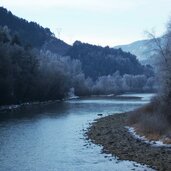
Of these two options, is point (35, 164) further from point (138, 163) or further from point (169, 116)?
point (169, 116)

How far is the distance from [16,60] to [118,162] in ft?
209

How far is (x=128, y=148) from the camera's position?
110 feet

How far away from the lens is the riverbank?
28094 millimetres

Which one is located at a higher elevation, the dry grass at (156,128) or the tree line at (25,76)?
the tree line at (25,76)

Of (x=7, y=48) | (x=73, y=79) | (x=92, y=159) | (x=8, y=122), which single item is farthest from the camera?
(x=73, y=79)

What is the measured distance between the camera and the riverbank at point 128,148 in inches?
1106

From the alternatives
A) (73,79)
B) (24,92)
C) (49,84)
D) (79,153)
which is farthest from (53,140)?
(73,79)

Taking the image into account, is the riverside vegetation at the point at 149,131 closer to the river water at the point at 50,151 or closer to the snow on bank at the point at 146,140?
the snow on bank at the point at 146,140

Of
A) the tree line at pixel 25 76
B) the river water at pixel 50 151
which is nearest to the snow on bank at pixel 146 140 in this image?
the river water at pixel 50 151

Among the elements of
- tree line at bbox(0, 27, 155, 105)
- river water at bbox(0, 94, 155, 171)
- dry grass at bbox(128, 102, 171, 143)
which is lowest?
river water at bbox(0, 94, 155, 171)

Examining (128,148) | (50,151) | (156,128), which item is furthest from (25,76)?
(128,148)

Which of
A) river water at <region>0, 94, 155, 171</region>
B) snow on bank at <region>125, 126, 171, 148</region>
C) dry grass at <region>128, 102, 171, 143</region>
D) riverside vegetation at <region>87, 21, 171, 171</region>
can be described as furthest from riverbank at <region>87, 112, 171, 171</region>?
dry grass at <region>128, 102, 171, 143</region>

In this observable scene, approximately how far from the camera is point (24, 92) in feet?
305

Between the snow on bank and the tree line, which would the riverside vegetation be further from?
the tree line
